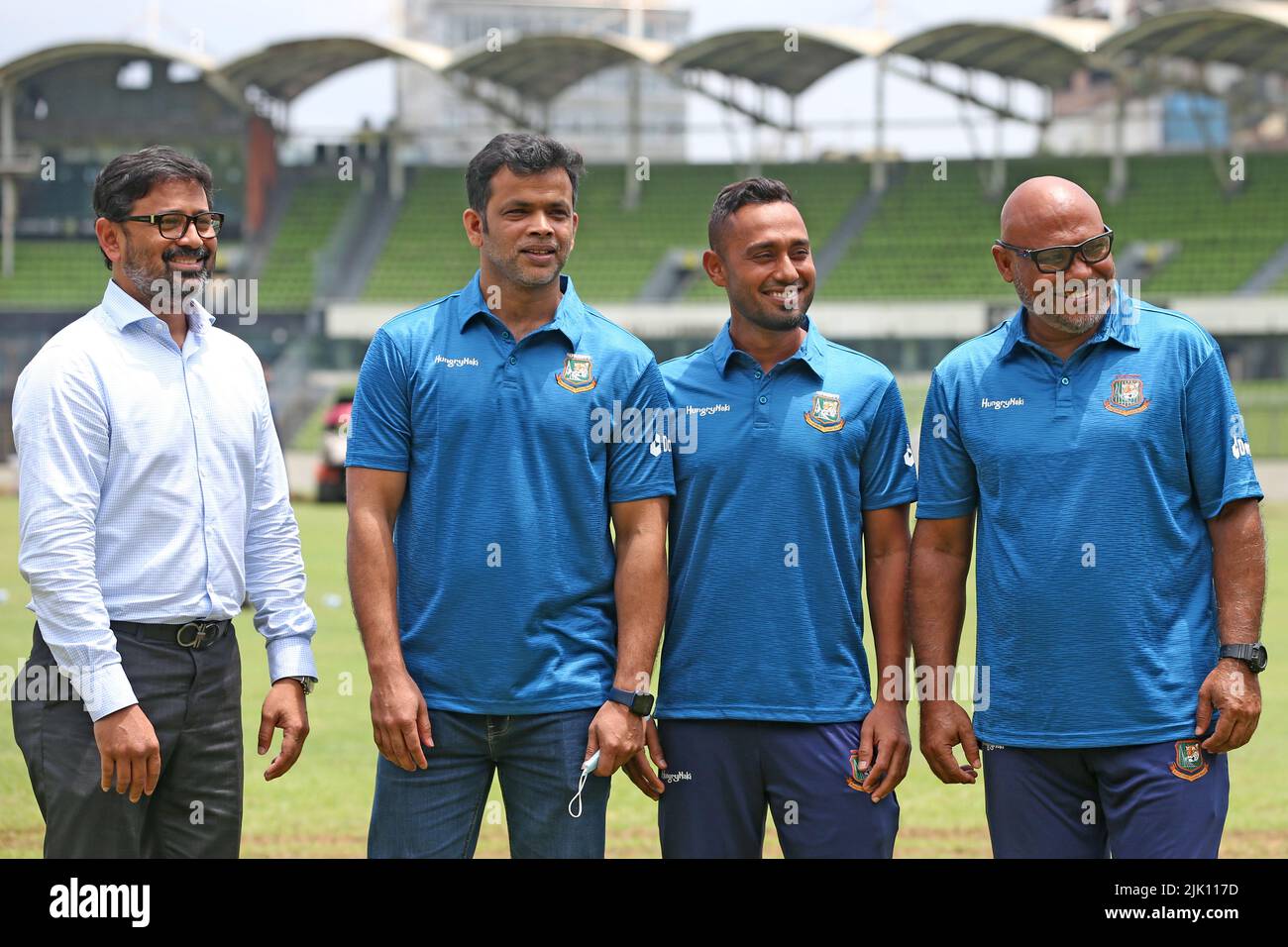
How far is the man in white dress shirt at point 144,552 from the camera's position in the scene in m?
3.81

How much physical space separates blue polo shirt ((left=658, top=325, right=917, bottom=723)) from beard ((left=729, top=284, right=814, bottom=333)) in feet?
0.37

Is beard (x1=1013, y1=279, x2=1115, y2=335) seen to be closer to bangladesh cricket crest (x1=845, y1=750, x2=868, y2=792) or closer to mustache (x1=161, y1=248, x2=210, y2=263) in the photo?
bangladesh cricket crest (x1=845, y1=750, x2=868, y2=792)

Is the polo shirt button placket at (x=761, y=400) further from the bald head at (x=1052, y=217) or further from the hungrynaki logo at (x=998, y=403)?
the bald head at (x=1052, y=217)

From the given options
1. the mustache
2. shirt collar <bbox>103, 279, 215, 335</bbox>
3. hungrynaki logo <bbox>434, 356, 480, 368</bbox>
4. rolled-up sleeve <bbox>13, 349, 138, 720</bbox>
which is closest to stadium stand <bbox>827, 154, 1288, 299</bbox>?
hungrynaki logo <bbox>434, 356, 480, 368</bbox>

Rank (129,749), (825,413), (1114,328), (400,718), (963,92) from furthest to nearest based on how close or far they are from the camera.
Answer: (963,92), (825,413), (1114,328), (400,718), (129,749)

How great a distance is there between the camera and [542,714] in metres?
3.99

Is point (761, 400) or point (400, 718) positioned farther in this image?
point (761, 400)

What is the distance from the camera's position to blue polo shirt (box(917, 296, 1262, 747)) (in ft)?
13.1

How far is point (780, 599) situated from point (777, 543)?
155 millimetres

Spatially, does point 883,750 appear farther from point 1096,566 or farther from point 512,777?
point 512,777

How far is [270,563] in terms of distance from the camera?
4.30 meters

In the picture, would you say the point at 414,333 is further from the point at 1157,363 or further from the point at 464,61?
the point at 464,61

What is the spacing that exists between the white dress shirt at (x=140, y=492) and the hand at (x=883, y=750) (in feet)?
5.07
